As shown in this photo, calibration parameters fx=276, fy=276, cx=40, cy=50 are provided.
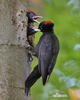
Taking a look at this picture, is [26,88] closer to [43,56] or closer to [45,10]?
[43,56]

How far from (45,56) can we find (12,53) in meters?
0.85

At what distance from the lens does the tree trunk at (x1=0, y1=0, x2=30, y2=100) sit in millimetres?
3014

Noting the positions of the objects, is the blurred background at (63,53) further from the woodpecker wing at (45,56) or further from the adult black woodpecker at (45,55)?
the woodpecker wing at (45,56)

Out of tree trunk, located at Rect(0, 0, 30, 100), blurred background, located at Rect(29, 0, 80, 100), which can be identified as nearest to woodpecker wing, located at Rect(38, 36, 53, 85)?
tree trunk, located at Rect(0, 0, 30, 100)

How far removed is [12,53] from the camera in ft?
10.4

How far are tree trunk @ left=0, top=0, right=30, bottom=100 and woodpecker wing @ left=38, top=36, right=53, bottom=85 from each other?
25 centimetres

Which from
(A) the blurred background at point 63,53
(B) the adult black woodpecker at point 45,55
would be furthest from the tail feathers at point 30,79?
(A) the blurred background at point 63,53

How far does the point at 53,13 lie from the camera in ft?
20.5

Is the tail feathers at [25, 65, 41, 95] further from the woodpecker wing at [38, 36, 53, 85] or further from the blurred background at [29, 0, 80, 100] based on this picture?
the blurred background at [29, 0, 80, 100]

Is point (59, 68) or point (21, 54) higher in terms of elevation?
point (21, 54)

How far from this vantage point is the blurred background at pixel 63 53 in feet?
16.6

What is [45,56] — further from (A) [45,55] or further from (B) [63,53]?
(B) [63,53]

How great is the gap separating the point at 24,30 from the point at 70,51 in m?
2.07

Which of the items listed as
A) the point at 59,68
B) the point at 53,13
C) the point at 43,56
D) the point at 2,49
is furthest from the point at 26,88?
the point at 53,13
